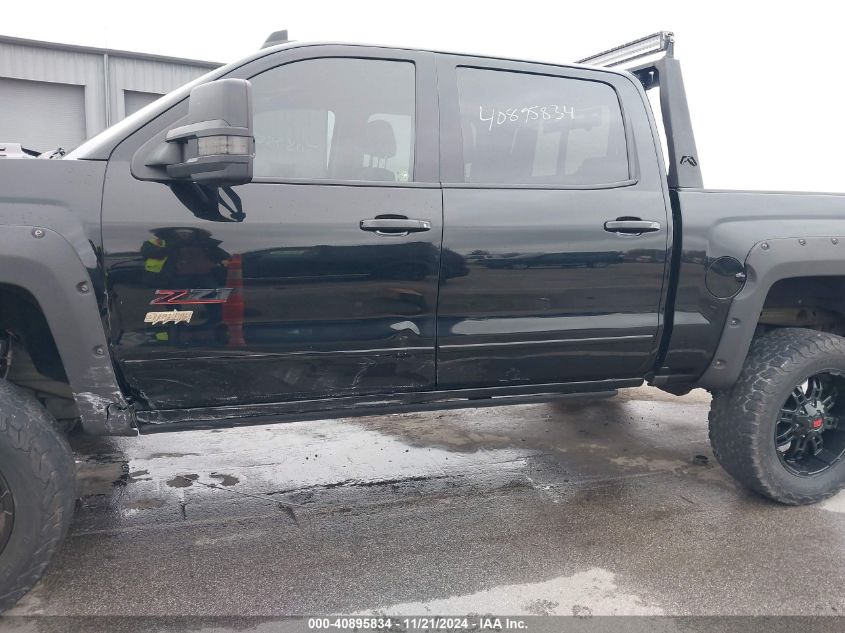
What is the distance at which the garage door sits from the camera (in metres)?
14.0

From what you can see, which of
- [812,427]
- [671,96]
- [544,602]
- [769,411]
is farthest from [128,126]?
[812,427]

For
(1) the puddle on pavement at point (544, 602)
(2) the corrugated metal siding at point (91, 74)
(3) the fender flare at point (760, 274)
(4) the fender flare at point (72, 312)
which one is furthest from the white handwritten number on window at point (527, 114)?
(2) the corrugated metal siding at point (91, 74)

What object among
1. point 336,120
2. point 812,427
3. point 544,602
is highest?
point 336,120

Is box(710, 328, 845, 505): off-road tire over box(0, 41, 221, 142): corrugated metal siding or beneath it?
beneath

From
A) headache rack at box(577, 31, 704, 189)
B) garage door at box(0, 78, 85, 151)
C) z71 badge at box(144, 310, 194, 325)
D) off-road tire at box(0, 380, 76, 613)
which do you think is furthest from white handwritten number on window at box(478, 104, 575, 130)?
garage door at box(0, 78, 85, 151)

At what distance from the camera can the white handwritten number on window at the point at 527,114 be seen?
2.82 m

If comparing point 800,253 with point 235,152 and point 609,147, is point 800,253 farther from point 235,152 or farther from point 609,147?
point 235,152

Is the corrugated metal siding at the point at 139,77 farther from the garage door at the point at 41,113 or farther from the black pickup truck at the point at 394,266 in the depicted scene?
the black pickup truck at the point at 394,266

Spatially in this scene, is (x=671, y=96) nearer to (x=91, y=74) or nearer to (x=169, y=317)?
(x=169, y=317)

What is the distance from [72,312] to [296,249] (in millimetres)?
754

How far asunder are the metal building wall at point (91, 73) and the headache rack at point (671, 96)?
44.9ft

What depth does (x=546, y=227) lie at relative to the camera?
2723 mm

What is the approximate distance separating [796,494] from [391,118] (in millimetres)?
2505

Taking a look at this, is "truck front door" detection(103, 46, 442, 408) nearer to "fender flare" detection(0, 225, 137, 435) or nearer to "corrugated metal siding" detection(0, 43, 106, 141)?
"fender flare" detection(0, 225, 137, 435)
